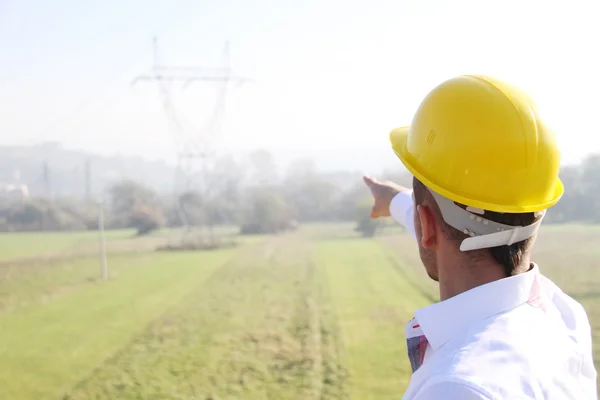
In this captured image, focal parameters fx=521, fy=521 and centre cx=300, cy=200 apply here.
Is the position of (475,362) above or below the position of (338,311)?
above

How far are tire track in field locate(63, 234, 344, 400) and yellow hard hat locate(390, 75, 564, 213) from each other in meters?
2.58

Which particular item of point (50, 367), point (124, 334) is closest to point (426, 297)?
point (124, 334)

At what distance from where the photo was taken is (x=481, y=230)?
0.90 metres

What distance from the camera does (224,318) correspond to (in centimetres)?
472

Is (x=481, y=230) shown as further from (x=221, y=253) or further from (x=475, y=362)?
(x=221, y=253)

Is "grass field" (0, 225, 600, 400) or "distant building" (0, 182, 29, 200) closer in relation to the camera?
"grass field" (0, 225, 600, 400)

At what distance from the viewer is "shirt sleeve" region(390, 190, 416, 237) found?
6.08 feet

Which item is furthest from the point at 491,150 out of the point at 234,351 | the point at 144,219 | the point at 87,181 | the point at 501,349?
the point at 144,219

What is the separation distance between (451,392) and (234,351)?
342 centimetres

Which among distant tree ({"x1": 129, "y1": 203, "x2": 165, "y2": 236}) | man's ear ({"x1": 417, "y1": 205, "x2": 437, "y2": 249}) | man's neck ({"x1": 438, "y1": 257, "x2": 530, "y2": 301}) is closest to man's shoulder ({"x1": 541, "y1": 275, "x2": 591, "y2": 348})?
man's neck ({"x1": 438, "y1": 257, "x2": 530, "y2": 301})

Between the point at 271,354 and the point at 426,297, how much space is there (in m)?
1.95

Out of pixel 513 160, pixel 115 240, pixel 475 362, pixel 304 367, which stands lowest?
pixel 115 240

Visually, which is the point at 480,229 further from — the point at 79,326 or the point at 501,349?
the point at 79,326

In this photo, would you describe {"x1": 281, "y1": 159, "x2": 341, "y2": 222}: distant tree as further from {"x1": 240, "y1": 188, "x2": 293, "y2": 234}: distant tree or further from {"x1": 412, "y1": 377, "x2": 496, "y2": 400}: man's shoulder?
{"x1": 412, "y1": 377, "x2": 496, "y2": 400}: man's shoulder
